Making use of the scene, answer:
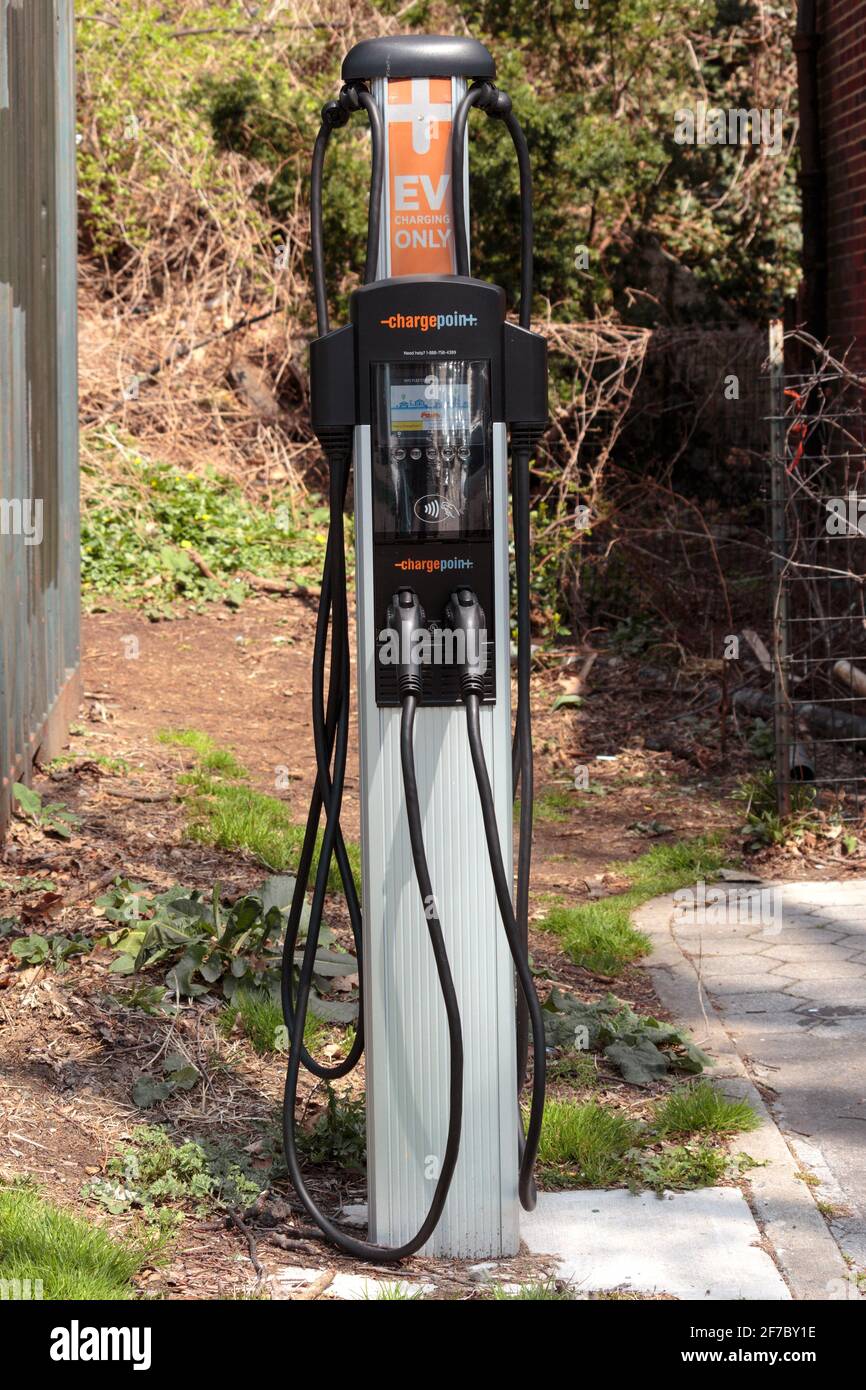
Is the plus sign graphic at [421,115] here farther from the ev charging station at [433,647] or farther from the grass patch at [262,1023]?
the grass patch at [262,1023]

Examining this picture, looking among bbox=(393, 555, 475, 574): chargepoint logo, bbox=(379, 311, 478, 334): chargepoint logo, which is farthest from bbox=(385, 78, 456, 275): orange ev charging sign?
bbox=(393, 555, 475, 574): chargepoint logo

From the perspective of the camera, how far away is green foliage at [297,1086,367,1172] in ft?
11.7

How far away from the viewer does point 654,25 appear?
11352 mm

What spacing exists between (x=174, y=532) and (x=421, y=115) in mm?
8819

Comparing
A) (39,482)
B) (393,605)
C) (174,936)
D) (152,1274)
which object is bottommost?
(152,1274)

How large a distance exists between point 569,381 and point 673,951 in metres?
6.17

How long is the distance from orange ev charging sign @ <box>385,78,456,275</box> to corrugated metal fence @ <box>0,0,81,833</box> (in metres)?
3.01

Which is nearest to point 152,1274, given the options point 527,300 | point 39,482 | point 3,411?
point 527,300

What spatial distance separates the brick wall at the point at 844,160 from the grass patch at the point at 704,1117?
5.85 m

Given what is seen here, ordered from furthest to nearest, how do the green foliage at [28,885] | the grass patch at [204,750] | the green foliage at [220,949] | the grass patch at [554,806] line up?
the grass patch at [204,750] < the grass patch at [554,806] < the green foliage at [28,885] < the green foliage at [220,949]

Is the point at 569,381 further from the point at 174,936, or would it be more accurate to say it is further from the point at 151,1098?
the point at 151,1098

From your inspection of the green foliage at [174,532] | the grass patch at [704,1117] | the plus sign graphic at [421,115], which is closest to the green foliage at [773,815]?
the grass patch at [704,1117]

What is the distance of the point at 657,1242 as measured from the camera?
316 centimetres

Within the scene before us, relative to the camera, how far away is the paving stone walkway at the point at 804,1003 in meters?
3.65
